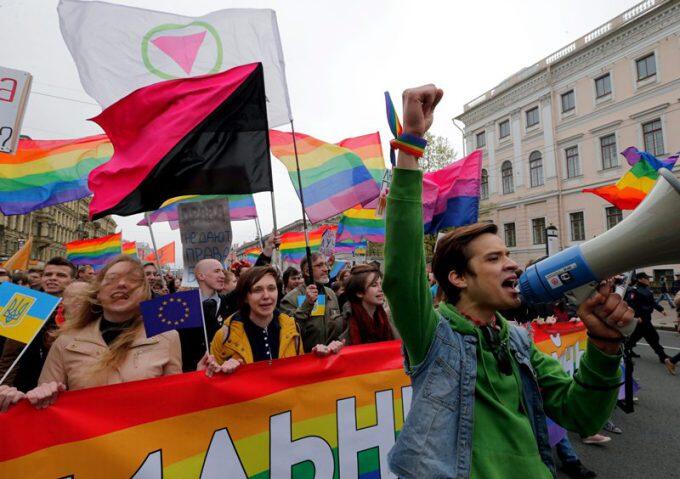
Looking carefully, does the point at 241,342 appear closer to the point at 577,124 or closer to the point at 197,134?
the point at 197,134

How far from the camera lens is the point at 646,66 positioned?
73.4ft

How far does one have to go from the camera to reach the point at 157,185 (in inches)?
129

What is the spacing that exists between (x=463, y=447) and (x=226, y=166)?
295cm

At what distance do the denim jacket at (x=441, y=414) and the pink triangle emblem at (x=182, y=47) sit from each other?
13.8 feet

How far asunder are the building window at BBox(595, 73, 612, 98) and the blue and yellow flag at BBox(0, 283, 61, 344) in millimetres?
29550

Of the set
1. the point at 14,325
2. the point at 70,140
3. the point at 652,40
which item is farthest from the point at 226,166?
the point at 652,40

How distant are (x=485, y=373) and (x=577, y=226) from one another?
28.1 m

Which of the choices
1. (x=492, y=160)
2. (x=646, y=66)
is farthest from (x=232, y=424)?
(x=492, y=160)

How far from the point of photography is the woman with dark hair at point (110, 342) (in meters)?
2.10

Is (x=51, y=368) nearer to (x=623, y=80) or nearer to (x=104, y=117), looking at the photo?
(x=104, y=117)

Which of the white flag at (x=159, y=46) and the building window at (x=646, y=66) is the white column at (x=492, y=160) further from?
the white flag at (x=159, y=46)

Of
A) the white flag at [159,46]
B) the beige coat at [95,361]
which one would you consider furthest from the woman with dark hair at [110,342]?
the white flag at [159,46]

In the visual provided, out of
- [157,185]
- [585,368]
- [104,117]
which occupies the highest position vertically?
[104,117]

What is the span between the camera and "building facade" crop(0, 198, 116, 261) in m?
43.9
